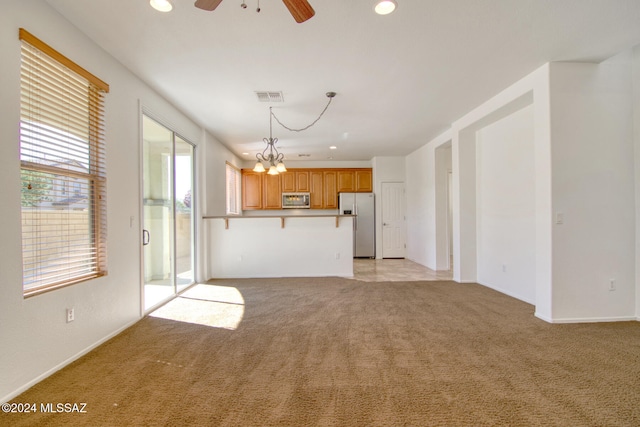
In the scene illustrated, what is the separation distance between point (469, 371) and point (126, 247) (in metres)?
3.28

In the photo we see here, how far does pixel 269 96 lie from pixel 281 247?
9.02 ft

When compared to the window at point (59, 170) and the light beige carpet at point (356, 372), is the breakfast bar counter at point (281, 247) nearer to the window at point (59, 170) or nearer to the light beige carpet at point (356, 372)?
the light beige carpet at point (356, 372)

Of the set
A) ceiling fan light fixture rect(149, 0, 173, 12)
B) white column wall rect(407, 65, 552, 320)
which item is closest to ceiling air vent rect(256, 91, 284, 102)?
ceiling fan light fixture rect(149, 0, 173, 12)

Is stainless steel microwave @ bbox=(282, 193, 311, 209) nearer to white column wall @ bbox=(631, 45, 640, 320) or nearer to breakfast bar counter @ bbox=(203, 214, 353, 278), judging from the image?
breakfast bar counter @ bbox=(203, 214, 353, 278)

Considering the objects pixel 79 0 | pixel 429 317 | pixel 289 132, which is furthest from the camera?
pixel 289 132

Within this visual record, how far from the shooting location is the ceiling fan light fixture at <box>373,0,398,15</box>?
2.04 meters

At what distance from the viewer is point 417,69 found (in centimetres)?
305

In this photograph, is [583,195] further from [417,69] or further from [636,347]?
[417,69]

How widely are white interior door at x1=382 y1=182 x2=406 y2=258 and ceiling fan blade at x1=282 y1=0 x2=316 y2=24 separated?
615 centimetres

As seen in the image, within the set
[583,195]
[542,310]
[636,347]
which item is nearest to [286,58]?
[583,195]

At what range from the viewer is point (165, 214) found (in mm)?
3992

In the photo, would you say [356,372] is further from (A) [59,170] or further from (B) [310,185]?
(B) [310,185]

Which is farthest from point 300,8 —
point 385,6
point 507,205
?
point 507,205

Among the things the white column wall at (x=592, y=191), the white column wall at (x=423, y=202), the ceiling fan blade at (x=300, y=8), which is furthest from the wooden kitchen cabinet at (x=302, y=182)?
the ceiling fan blade at (x=300, y=8)
